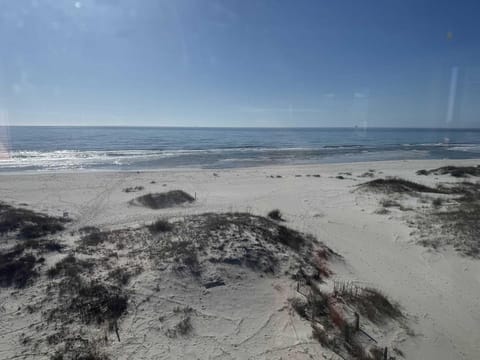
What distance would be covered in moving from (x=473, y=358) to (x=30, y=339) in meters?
9.41

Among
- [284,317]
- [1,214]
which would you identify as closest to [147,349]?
[284,317]

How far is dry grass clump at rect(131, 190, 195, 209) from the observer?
16344 mm

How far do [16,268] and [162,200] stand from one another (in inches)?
369

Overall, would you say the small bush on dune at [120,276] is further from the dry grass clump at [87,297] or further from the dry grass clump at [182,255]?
the dry grass clump at [182,255]

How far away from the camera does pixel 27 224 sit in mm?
10930

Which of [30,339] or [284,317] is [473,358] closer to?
[284,317]

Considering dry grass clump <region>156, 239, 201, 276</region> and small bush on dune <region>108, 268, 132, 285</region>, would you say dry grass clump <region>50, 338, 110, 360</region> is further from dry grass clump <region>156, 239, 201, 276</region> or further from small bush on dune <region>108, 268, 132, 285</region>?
dry grass clump <region>156, 239, 201, 276</region>

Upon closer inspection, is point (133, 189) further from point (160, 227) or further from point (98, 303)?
point (98, 303)

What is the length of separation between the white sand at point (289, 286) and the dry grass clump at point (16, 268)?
16.6 inches

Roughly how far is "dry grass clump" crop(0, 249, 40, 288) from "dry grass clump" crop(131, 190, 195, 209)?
309 inches

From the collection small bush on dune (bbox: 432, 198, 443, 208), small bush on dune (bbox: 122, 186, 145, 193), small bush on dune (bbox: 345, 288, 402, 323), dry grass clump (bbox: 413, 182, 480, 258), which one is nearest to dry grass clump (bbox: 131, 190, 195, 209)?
small bush on dune (bbox: 122, 186, 145, 193)

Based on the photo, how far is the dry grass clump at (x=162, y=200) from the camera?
1634cm

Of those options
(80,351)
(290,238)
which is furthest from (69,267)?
(290,238)

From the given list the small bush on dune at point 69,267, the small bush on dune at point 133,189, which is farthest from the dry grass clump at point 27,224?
the small bush on dune at point 133,189
